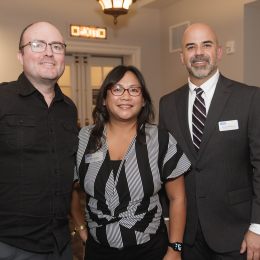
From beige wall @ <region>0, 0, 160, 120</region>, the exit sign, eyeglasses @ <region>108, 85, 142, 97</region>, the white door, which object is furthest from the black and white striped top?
the white door

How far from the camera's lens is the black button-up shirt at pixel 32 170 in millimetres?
1519

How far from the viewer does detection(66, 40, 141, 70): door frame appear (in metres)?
4.58

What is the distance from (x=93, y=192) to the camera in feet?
5.38

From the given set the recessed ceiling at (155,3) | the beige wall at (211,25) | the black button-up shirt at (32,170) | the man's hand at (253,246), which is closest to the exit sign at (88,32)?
the recessed ceiling at (155,3)

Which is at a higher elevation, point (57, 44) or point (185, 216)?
point (57, 44)

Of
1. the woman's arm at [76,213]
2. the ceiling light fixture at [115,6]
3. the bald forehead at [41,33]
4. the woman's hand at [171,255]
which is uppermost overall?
the ceiling light fixture at [115,6]

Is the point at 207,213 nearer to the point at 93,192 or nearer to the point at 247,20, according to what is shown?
the point at 93,192

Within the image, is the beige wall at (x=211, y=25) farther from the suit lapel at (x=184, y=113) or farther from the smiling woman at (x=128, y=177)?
the smiling woman at (x=128, y=177)

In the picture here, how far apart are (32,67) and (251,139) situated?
4.06ft

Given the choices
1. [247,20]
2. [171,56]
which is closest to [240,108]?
[247,20]

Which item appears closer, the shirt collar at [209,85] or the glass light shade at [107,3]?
the shirt collar at [209,85]

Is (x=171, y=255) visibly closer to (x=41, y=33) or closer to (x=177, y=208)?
(x=177, y=208)

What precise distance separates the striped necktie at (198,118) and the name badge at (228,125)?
11cm

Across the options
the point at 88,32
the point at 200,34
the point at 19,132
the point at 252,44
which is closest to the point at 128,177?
the point at 19,132
